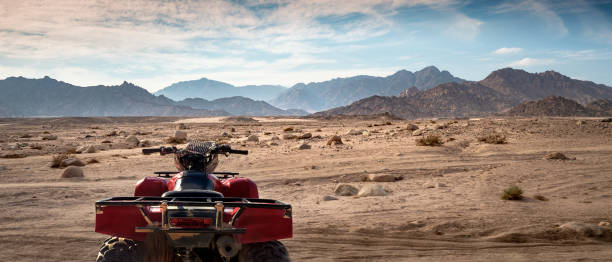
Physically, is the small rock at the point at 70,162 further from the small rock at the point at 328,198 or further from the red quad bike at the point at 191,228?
the red quad bike at the point at 191,228

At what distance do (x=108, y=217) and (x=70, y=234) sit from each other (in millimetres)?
5053

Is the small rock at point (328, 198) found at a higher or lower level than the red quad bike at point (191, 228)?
lower

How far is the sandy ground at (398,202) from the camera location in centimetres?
675

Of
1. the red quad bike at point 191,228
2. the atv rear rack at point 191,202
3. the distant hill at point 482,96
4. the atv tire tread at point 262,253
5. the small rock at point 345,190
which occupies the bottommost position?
the small rock at point 345,190

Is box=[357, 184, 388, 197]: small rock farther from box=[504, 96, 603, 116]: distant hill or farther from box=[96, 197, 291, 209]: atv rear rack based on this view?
box=[504, 96, 603, 116]: distant hill

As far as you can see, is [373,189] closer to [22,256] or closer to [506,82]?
[22,256]

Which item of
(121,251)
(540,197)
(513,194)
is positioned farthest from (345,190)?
(121,251)

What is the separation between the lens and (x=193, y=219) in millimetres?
3092

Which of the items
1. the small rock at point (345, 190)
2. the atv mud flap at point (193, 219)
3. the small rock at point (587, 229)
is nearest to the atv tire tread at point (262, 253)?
the atv mud flap at point (193, 219)

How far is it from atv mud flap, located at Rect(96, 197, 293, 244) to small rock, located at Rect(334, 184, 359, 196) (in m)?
7.89

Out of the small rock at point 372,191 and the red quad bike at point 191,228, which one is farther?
the small rock at point 372,191

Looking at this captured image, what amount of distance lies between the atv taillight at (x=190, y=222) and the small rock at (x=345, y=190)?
831cm

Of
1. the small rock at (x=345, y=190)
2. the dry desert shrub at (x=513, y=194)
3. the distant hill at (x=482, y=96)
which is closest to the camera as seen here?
the dry desert shrub at (x=513, y=194)

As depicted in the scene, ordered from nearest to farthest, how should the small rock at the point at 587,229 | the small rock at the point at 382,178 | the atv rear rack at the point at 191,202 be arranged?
1. the atv rear rack at the point at 191,202
2. the small rock at the point at 587,229
3. the small rock at the point at 382,178
